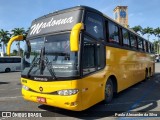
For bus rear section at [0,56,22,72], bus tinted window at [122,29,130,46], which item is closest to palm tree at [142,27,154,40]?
bus rear section at [0,56,22,72]

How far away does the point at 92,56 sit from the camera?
7.24 metres

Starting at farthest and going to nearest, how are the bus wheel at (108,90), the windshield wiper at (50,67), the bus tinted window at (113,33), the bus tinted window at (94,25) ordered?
1. the bus tinted window at (113,33)
2. the bus wheel at (108,90)
3. the bus tinted window at (94,25)
4. the windshield wiper at (50,67)

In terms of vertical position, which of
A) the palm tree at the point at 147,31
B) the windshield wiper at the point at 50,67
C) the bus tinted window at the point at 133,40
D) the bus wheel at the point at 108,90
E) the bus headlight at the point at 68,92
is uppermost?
the palm tree at the point at 147,31

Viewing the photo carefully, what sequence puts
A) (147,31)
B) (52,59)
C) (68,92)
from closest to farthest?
1. (68,92)
2. (52,59)
3. (147,31)

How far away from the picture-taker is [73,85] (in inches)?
251

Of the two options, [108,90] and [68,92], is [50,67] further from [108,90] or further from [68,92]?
[108,90]

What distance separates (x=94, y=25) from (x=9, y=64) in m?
29.5

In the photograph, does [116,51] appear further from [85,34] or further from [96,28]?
[85,34]

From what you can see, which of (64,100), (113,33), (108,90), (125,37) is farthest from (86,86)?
(125,37)

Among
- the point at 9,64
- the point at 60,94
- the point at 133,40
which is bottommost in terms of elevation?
the point at 60,94

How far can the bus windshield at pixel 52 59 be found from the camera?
6528 millimetres

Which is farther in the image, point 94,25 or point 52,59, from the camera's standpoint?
point 94,25

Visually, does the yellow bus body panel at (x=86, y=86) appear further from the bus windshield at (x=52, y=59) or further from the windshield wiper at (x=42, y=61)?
the windshield wiper at (x=42, y=61)

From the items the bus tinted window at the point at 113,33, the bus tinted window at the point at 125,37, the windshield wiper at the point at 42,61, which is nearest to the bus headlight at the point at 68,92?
the windshield wiper at the point at 42,61
